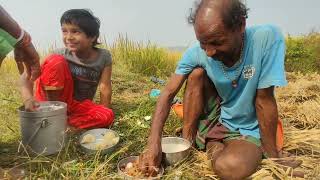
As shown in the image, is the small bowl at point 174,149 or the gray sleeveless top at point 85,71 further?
the gray sleeveless top at point 85,71

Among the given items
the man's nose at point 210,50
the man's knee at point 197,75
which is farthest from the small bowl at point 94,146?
the man's nose at point 210,50

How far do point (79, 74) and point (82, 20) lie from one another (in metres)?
0.55

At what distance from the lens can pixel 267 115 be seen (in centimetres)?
307

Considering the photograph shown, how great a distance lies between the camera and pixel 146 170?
9.41ft

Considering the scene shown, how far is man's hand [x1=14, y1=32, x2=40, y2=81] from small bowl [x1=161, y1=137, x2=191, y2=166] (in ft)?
3.82

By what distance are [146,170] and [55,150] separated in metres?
0.97

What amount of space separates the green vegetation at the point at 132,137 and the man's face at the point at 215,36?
2.82ft

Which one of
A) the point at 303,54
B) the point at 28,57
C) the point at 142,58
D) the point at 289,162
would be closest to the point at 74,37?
the point at 28,57

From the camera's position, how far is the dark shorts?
11.1 feet

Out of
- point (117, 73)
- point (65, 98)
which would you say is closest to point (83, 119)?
point (65, 98)

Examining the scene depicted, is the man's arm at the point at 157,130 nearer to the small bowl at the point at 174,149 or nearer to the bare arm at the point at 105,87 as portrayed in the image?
the small bowl at the point at 174,149

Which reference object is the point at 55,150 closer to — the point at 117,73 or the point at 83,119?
the point at 83,119

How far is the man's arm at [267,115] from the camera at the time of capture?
3.06 m

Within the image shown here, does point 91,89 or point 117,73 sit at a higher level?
point 91,89
